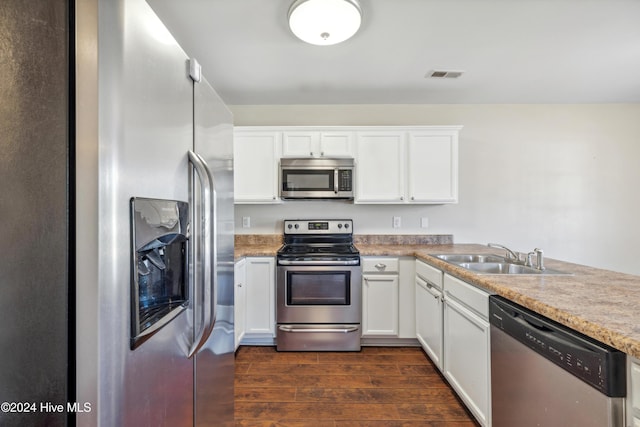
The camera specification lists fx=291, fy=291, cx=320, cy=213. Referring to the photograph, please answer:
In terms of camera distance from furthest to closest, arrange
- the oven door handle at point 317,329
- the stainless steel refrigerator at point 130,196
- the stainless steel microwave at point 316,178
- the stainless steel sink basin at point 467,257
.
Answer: the stainless steel microwave at point 316,178 → the oven door handle at point 317,329 → the stainless steel sink basin at point 467,257 → the stainless steel refrigerator at point 130,196

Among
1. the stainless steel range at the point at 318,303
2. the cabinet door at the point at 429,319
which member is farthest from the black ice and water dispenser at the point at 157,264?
the cabinet door at the point at 429,319

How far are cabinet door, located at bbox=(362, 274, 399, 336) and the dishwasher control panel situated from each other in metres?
1.30

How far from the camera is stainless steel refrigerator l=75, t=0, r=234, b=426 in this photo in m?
0.57

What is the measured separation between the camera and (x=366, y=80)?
2641 millimetres

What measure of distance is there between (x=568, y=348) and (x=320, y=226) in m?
2.33

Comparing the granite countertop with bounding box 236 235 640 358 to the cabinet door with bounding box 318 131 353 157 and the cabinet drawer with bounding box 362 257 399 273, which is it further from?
the cabinet door with bounding box 318 131 353 157

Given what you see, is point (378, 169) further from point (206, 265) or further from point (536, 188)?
point (206, 265)

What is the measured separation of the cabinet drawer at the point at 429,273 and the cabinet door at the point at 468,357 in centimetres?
17

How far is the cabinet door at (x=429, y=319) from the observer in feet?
6.97

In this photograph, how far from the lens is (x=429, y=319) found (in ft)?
7.57

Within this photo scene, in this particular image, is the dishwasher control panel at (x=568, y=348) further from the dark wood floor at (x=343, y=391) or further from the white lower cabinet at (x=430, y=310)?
the dark wood floor at (x=343, y=391)

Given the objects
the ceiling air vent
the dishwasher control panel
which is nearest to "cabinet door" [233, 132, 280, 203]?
the ceiling air vent

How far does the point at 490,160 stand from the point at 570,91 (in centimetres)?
94

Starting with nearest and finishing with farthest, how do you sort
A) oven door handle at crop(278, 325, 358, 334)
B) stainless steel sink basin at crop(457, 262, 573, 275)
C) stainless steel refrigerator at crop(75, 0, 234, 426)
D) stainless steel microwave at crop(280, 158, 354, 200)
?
stainless steel refrigerator at crop(75, 0, 234, 426) < stainless steel sink basin at crop(457, 262, 573, 275) < oven door handle at crop(278, 325, 358, 334) < stainless steel microwave at crop(280, 158, 354, 200)
